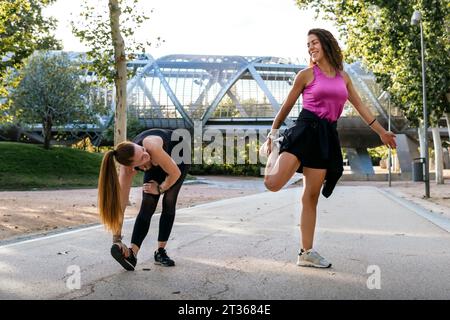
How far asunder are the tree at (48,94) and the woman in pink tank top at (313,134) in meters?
32.0

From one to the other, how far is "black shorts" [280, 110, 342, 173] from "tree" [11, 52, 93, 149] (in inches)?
1263

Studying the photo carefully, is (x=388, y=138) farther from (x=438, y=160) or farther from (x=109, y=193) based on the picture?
(x=438, y=160)

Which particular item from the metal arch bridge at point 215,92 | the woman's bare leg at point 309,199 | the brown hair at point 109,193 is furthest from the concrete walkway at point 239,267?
the metal arch bridge at point 215,92

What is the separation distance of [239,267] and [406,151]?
177ft

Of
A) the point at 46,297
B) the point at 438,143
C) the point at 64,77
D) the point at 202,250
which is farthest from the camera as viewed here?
the point at 64,77

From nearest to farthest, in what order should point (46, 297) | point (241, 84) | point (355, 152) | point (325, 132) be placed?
1. point (46, 297)
2. point (325, 132)
3. point (355, 152)
4. point (241, 84)

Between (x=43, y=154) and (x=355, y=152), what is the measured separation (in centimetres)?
A: 4049

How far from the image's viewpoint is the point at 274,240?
22.3ft

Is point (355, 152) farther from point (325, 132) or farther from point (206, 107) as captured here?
point (325, 132)

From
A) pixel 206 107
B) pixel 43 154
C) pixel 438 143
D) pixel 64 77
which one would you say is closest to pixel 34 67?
pixel 64 77

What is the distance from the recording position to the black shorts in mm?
4480

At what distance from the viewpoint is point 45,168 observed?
97.9ft

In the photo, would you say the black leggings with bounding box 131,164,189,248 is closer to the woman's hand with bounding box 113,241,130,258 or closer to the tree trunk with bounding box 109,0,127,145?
the woman's hand with bounding box 113,241,130,258

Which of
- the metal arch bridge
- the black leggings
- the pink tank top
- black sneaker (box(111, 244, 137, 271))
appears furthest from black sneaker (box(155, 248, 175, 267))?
the metal arch bridge
